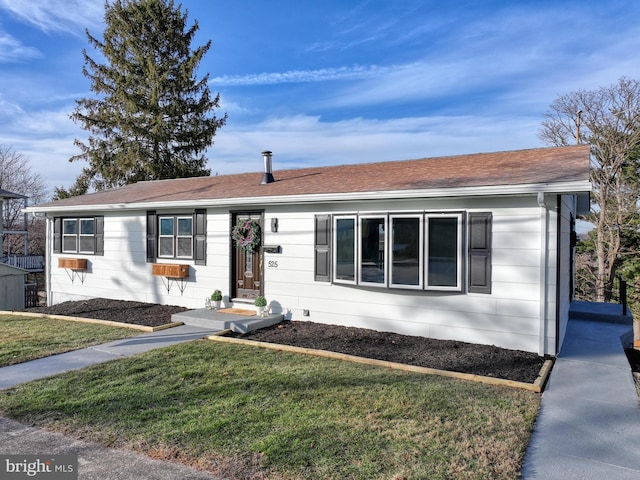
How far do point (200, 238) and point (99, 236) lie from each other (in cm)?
334

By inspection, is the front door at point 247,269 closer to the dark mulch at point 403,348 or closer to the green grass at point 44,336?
the dark mulch at point 403,348

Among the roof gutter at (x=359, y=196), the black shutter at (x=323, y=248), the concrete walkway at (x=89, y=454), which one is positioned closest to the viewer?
the concrete walkway at (x=89, y=454)

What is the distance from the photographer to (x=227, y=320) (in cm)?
734

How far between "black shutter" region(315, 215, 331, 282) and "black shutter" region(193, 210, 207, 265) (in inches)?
107

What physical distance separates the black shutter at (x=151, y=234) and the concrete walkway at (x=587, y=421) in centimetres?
809

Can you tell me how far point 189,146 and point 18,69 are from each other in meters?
7.44

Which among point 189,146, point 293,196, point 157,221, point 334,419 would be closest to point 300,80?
point 189,146

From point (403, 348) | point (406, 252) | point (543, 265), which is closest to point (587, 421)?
point (543, 265)

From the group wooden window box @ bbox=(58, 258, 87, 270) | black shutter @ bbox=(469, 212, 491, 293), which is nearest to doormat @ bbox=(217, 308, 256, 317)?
→ black shutter @ bbox=(469, 212, 491, 293)

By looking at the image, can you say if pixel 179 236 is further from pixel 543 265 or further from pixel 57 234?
pixel 543 265

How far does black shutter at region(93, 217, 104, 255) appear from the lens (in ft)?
34.3

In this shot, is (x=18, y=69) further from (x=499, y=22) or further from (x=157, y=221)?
(x=499, y=22)

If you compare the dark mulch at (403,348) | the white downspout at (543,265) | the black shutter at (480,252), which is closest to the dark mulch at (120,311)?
the dark mulch at (403,348)

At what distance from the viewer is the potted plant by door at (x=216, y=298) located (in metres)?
8.44
